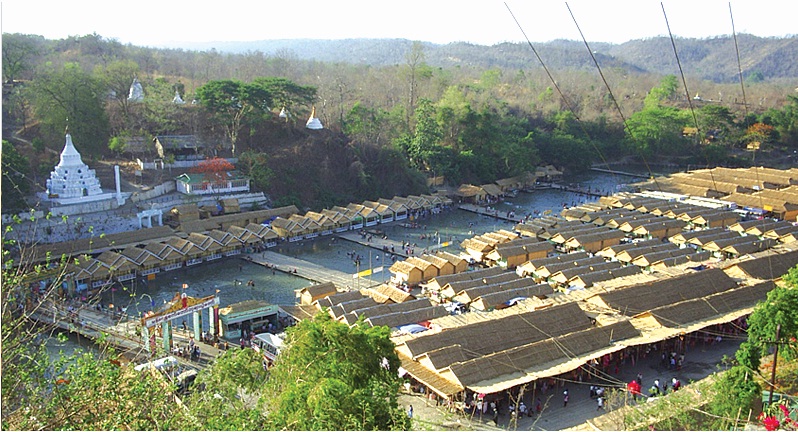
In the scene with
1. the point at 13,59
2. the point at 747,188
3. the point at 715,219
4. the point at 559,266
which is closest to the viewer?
the point at 559,266

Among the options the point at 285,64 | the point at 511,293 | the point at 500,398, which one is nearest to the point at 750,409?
the point at 500,398

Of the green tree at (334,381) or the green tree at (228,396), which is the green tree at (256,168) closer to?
the green tree at (334,381)

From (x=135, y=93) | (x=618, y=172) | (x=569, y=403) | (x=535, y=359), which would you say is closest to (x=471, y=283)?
(x=535, y=359)

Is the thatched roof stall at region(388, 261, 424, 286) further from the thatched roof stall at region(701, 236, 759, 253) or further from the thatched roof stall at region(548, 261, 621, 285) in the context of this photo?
the thatched roof stall at region(701, 236, 759, 253)

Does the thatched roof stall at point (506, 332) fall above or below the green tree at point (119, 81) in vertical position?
below

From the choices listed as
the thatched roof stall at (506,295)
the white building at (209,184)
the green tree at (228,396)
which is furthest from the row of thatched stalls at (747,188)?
the green tree at (228,396)

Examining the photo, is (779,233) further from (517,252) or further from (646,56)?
(646,56)
